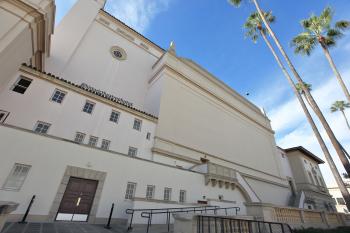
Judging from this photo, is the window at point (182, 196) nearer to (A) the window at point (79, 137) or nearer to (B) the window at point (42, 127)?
(A) the window at point (79, 137)

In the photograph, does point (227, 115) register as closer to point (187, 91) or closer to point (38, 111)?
point (187, 91)

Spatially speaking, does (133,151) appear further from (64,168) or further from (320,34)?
(320,34)

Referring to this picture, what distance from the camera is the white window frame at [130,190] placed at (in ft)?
36.2

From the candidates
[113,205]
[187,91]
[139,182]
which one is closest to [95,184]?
[113,205]

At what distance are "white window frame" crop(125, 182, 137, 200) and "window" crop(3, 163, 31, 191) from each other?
207 inches

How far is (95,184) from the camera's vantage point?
34.0ft

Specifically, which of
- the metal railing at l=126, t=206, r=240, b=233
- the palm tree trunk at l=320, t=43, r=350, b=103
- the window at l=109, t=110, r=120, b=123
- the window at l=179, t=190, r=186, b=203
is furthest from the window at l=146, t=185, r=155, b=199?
the palm tree trunk at l=320, t=43, r=350, b=103

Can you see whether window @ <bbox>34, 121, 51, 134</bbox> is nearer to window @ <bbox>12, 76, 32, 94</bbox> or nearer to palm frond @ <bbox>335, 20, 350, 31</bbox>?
window @ <bbox>12, 76, 32, 94</bbox>

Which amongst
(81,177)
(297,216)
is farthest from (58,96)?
(297,216)

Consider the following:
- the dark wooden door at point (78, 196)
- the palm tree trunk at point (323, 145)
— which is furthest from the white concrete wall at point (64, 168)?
the palm tree trunk at point (323, 145)

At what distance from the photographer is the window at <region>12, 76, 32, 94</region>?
38.8ft

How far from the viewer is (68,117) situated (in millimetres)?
13031

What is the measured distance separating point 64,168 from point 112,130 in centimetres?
535

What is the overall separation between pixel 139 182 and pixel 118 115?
21.1ft
